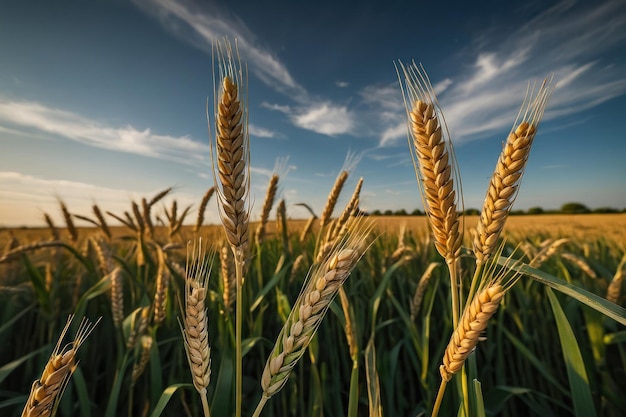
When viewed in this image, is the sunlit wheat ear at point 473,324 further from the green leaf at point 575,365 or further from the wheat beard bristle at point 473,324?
the green leaf at point 575,365

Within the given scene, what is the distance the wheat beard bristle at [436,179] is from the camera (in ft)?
2.98

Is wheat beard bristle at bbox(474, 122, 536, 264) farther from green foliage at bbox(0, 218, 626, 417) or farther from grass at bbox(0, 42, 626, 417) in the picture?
green foliage at bbox(0, 218, 626, 417)

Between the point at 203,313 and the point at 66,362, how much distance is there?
0.98 ft

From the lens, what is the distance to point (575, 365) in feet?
4.03

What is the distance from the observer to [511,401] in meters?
2.28

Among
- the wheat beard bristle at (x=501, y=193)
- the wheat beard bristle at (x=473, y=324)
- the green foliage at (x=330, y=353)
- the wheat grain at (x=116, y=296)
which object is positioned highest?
the wheat beard bristle at (x=501, y=193)

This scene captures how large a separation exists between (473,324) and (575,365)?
2.61 feet

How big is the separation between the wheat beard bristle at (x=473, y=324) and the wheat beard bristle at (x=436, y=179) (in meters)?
0.16

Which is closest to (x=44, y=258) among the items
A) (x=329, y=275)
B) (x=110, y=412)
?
(x=110, y=412)

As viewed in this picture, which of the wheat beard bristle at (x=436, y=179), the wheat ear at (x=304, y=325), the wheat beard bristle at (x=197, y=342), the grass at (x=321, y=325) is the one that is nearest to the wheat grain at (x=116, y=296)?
the grass at (x=321, y=325)

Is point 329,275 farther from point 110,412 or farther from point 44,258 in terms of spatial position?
point 44,258

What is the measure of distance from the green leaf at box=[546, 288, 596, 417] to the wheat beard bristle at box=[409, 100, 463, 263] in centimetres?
53

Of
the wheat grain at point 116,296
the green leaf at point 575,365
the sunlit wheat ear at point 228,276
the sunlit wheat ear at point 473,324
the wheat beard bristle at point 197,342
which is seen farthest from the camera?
the wheat grain at point 116,296

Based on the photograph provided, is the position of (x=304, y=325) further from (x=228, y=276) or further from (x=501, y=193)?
(x=228, y=276)
